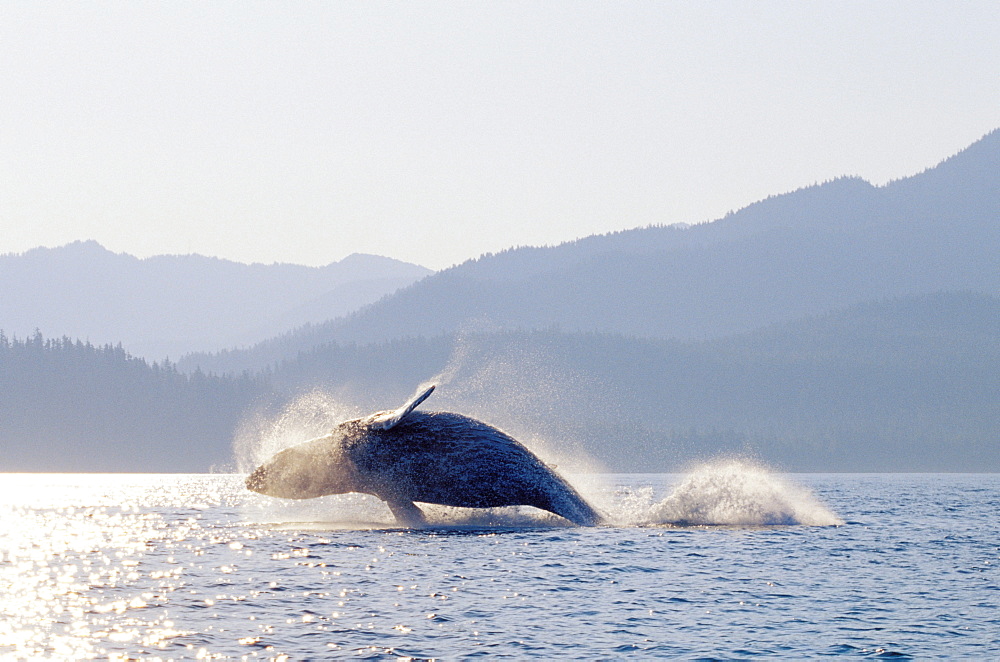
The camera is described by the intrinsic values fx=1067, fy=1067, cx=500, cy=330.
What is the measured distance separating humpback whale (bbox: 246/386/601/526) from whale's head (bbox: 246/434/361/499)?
34 millimetres

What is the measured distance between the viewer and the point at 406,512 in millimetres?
37281

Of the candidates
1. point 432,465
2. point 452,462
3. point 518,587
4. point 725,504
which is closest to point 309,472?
point 432,465

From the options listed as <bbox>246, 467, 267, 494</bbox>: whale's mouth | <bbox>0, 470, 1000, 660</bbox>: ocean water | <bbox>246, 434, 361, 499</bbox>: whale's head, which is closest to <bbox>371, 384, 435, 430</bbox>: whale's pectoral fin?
<bbox>246, 434, 361, 499</bbox>: whale's head

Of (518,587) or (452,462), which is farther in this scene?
(452,462)

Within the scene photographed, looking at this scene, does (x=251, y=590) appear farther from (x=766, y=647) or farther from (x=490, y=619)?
(x=766, y=647)

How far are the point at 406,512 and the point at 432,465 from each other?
10.7ft

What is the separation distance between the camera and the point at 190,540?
3647 cm

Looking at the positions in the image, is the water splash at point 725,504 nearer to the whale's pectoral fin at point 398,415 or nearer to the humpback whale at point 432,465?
the humpback whale at point 432,465

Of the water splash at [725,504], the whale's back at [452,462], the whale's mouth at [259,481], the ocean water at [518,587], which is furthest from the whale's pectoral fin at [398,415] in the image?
the water splash at [725,504]

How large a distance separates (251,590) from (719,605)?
34.8 ft

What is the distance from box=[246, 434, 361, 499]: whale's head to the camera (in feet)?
117

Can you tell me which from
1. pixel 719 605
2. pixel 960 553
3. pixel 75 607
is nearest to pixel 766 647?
pixel 719 605

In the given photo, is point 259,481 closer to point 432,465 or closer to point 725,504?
point 432,465

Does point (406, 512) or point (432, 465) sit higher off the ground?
point (432, 465)
